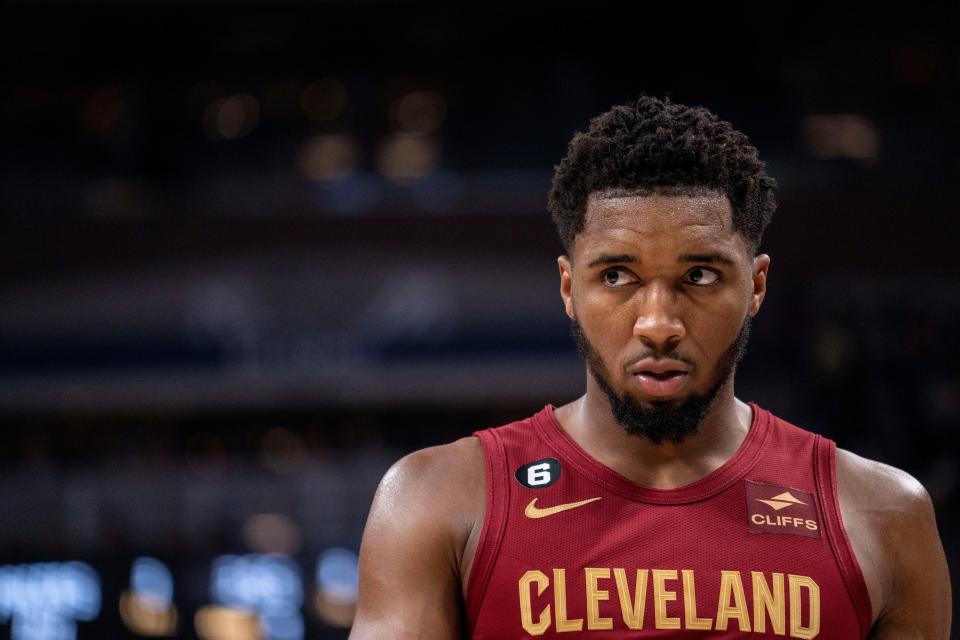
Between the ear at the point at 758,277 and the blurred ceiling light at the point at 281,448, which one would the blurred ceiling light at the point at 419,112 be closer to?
the blurred ceiling light at the point at 281,448

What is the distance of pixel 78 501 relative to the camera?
750cm

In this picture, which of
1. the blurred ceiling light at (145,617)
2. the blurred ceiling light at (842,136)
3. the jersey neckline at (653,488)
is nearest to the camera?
the jersey neckline at (653,488)

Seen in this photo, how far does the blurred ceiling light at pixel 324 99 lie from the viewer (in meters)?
9.81

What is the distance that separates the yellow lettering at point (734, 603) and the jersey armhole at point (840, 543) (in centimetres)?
16

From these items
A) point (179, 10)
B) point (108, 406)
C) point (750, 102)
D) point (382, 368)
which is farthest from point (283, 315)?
point (750, 102)

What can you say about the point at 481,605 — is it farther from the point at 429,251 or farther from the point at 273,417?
the point at 273,417

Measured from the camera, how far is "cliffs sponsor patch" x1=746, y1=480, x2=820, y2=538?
5.75 feet

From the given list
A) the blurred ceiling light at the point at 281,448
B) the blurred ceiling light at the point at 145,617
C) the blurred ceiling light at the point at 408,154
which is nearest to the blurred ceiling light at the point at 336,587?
the blurred ceiling light at the point at 145,617

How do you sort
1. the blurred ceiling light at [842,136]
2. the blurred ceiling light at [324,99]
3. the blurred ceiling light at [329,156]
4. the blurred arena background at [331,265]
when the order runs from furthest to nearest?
the blurred ceiling light at [324,99] → the blurred ceiling light at [329,156] → the blurred ceiling light at [842,136] → the blurred arena background at [331,265]

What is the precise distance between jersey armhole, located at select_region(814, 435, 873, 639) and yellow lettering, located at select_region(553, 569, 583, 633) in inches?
16.4

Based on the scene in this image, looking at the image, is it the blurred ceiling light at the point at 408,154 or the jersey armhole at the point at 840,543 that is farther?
the blurred ceiling light at the point at 408,154

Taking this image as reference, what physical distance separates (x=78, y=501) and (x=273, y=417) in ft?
6.86

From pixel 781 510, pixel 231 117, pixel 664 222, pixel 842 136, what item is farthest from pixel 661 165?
→ pixel 231 117

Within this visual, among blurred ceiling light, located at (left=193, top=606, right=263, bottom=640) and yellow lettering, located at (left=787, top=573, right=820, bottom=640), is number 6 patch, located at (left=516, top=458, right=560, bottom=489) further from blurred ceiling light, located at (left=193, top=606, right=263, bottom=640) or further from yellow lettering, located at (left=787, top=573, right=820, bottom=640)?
blurred ceiling light, located at (left=193, top=606, right=263, bottom=640)
